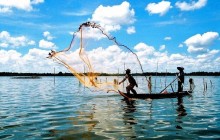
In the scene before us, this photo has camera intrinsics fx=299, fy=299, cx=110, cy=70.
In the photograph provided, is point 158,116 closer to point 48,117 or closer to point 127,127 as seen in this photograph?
point 127,127

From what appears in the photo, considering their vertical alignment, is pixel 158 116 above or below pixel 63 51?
below

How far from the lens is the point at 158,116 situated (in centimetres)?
1409

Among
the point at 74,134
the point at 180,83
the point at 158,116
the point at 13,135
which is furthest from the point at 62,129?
the point at 180,83

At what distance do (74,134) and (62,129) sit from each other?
1010 mm

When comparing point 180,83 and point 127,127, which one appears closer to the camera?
point 127,127

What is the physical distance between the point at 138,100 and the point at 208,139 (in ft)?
41.2

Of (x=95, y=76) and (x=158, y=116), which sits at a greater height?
(x=95, y=76)

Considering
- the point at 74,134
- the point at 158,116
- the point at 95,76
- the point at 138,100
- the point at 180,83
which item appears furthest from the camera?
the point at 180,83

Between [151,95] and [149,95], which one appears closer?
[149,95]

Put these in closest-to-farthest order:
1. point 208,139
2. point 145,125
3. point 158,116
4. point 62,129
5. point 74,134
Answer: point 208,139 < point 74,134 < point 62,129 < point 145,125 < point 158,116

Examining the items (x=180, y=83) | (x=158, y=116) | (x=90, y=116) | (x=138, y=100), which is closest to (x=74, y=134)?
(x=90, y=116)

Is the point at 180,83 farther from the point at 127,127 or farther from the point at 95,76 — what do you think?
the point at 127,127

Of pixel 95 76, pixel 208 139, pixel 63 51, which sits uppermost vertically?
pixel 63 51

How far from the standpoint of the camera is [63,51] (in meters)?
17.4
